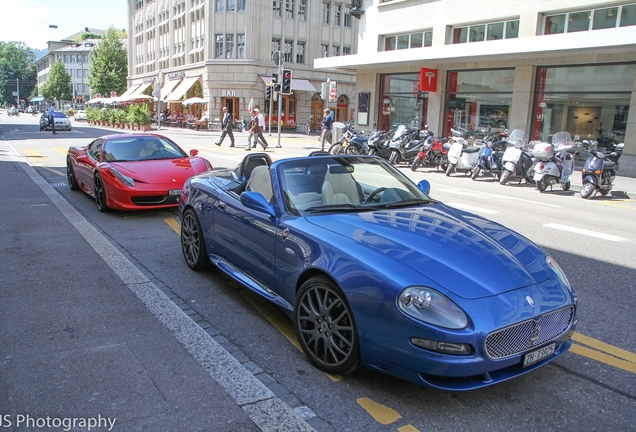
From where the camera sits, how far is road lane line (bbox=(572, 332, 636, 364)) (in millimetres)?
3735

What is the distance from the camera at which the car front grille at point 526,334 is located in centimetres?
288

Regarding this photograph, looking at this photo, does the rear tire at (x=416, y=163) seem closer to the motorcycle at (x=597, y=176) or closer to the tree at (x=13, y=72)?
the motorcycle at (x=597, y=176)

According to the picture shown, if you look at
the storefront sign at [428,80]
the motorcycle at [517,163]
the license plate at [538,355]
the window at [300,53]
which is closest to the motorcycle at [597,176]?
the motorcycle at [517,163]

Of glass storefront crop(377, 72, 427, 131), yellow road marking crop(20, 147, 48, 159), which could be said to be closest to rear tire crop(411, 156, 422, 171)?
glass storefront crop(377, 72, 427, 131)

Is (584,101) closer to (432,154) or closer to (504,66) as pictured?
(504,66)

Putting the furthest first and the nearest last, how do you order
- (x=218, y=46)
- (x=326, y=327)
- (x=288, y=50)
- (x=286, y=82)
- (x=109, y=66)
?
(x=109, y=66)
(x=288, y=50)
(x=218, y=46)
(x=286, y=82)
(x=326, y=327)

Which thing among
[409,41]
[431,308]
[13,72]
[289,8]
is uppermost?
[13,72]

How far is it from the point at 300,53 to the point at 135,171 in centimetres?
4427

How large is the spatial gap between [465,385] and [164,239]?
512 centimetres

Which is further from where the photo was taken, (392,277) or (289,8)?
(289,8)

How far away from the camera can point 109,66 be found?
74.6m

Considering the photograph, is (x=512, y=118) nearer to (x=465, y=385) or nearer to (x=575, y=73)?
(x=575, y=73)

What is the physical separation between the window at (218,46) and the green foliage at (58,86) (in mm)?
75498

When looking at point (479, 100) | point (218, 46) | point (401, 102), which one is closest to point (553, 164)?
point (479, 100)
